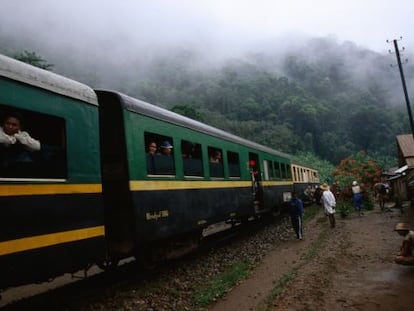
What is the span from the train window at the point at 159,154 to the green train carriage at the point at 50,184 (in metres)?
1.47

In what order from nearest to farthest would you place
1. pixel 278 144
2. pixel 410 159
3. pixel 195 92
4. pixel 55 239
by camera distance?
pixel 55 239 → pixel 410 159 → pixel 278 144 → pixel 195 92

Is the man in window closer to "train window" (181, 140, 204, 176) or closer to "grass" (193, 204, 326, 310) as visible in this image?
"grass" (193, 204, 326, 310)

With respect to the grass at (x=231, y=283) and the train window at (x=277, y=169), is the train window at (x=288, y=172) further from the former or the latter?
the grass at (x=231, y=283)

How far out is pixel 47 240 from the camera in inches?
171

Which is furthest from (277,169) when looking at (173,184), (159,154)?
(159,154)

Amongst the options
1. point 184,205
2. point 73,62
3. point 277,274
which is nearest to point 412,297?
point 277,274

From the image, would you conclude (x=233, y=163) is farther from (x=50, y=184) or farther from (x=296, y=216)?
(x=50, y=184)

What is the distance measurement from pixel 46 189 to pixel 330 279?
5.10 m

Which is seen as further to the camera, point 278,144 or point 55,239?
point 278,144

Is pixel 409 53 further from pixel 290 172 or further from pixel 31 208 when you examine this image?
pixel 31 208

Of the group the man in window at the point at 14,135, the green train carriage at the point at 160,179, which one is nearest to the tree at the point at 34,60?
the green train carriage at the point at 160,179

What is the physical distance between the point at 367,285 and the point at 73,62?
119m

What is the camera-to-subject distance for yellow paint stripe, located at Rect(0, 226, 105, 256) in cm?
390

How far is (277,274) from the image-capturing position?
25.1 ft
